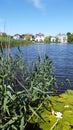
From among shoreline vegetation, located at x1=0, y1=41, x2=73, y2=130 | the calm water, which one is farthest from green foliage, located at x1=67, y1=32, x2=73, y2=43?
shoreline vegetation, located at x1=0, y1=41, x2=73, y2=130

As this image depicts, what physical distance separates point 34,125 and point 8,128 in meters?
1.89

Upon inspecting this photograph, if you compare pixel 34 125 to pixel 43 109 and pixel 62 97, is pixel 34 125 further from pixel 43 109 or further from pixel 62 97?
pixel 62 97

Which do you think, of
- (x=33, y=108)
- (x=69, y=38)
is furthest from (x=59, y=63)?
(x=69, y=38)

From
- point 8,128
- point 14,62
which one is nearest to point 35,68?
point 14,62

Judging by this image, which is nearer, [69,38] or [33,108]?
[33,108]

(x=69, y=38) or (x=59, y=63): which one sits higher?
(x=69, y=38)

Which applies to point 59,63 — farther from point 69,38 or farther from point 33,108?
point 69,38

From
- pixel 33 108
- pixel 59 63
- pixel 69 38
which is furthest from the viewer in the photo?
pixel 69 38

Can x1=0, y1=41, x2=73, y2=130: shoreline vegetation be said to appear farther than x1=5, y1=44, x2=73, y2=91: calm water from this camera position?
No

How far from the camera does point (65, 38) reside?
598 ft

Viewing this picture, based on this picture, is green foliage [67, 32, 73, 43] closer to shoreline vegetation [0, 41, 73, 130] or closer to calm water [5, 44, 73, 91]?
calm water [5, 44, 73, 91]

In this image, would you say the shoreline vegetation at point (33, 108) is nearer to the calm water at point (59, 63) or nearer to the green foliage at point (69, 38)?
the calm water at point (59, 63)

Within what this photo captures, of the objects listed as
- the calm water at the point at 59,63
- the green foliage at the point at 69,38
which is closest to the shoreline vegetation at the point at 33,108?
the calm water at the point at 59,63

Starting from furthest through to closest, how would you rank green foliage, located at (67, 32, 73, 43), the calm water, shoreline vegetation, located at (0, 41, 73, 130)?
green foliage, located at (67, 32, 73, 43), the calm water, shoreline vegetation, located at (0, 41, 73, 130)
